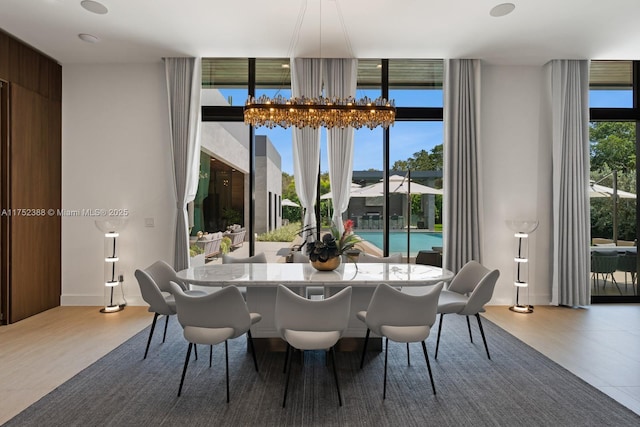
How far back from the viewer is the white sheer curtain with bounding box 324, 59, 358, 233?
516 cm

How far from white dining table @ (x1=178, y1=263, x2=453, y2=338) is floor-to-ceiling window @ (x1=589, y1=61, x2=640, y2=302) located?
3.63 meters

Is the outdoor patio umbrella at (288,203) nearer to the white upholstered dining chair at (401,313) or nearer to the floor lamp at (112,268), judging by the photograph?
the floor lamp at (112,268)

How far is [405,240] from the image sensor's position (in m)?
5.58

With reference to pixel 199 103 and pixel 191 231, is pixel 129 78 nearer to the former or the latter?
pixel 199 103

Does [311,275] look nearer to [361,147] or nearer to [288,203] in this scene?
[288,203]

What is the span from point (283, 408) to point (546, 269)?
448 centimetres

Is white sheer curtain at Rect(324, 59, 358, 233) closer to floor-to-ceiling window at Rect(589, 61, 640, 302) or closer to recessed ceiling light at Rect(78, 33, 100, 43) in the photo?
recessed ceiling light at Rect(78, 33, 100, 43)

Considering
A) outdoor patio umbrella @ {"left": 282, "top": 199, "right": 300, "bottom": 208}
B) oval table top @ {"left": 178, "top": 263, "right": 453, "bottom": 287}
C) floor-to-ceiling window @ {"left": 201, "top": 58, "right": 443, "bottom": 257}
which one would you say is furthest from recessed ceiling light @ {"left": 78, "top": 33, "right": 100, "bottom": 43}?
oval table top @ {"left": 178, "top": 263, "right": 453, "bottom": 287}

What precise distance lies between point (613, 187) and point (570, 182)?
3.22 feet

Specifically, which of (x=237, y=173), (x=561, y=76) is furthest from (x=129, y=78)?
(x=561, y=76)

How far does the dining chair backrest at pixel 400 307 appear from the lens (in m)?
2.62

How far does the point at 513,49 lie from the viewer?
4.80 meters

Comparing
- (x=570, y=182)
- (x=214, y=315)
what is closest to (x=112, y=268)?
(x=214, y=315)

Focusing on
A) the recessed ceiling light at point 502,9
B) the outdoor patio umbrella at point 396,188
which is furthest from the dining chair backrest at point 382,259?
the recessed ceiling light at point 502,9
